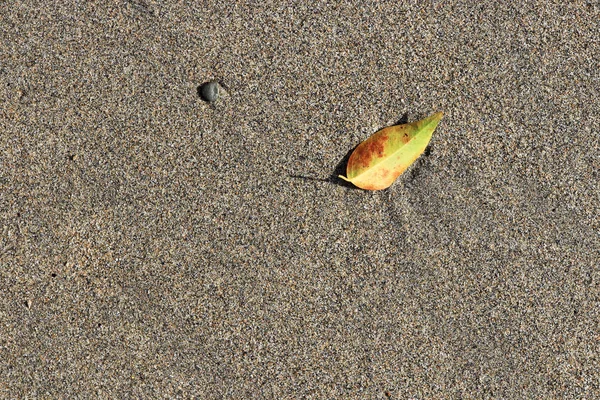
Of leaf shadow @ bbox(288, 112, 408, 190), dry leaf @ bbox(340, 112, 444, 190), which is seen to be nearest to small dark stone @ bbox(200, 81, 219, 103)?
leaf shadow @ bbox(288, 112, 408, 190)

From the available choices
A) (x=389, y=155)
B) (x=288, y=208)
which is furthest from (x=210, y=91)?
(x=389, y=155)

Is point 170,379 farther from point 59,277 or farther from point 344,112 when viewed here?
point 344,112

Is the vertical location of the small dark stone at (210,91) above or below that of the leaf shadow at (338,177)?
above

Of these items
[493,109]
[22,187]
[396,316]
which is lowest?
[396,316]

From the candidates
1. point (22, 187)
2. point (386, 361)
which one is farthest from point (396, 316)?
point (22, 187)

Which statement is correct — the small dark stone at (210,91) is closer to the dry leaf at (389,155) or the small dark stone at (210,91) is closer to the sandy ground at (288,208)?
the sandy ground at (288,208)

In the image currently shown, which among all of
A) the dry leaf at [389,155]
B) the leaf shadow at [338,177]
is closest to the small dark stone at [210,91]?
the leaf shadow at [338,177]
